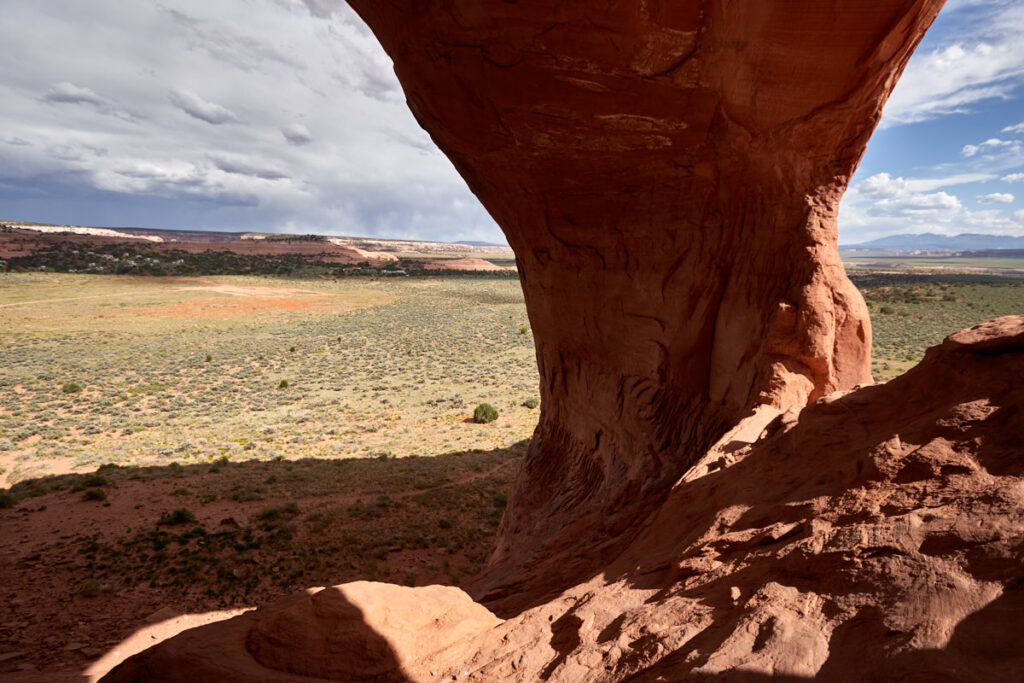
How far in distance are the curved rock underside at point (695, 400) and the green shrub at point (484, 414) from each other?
38.6ft

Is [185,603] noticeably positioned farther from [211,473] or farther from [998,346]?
[998,346]

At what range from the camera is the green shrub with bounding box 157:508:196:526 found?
1138cm

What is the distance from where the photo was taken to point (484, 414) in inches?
878

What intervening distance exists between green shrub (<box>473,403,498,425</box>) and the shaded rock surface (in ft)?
56.8

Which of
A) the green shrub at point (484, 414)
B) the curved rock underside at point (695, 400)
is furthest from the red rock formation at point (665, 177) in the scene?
the green shrub at point (484, 414)

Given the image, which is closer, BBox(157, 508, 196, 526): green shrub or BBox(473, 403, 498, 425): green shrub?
BBox(157, 508, 196, 526): green shrub

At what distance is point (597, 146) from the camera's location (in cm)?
702

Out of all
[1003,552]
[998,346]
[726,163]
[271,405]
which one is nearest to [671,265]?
[726,163]

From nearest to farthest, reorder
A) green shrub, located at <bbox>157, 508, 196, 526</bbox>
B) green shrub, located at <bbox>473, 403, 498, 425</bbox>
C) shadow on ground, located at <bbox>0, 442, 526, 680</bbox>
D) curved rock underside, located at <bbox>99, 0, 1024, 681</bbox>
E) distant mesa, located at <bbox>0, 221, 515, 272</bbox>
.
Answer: curved rock underside, located at <bbox>99, 0, 1024, 681</bbox>
shadow on ground, located at <bbox>0, 442, 526, 680</bbox>
green shrub, located at <bbox>157, 508, 196, 526</bbox>
green shrub, located at <bbox>473, 403, 498, 425</bbox>
distant mesa, located at <bbox>0, 221, 515, 272</bbox>

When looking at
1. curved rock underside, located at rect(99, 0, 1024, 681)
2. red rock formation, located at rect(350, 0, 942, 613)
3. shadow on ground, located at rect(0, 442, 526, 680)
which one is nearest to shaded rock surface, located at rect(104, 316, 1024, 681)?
curved rock underside, located at rect(99, 0, 1024, 681)

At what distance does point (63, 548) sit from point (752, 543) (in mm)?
12201

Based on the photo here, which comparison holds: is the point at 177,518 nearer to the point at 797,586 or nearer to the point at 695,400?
the point at 695,400

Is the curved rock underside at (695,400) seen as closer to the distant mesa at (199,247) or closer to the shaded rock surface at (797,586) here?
the shaded rock surface at (797,586)

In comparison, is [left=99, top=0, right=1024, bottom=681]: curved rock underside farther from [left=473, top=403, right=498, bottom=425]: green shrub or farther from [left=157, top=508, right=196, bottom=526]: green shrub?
[left=473, top=403, right=498, bottom=425]: green shrub
